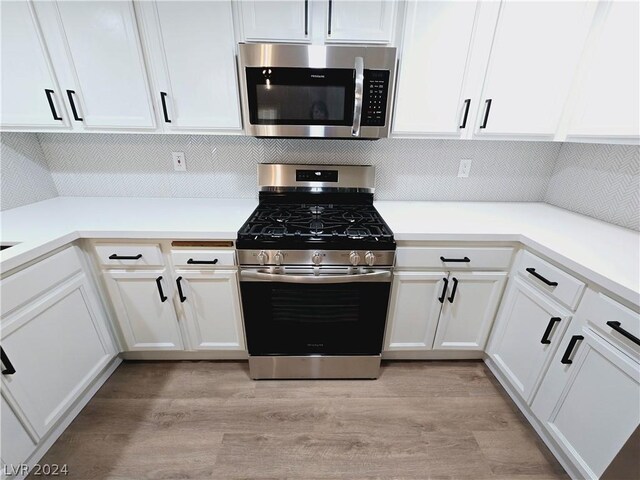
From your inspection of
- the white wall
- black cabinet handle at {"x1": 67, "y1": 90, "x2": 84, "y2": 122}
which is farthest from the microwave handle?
the white wall

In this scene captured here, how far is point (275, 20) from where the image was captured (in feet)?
4.30

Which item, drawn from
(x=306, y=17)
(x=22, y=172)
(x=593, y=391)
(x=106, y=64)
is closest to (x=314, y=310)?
(x=593, y=391)

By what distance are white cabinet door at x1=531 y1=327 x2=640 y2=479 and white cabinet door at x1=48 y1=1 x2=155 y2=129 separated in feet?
7.35

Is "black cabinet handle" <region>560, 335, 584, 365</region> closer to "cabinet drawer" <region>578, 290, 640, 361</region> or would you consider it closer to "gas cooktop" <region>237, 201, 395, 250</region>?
"cabinet drawer" <region>578, 290, 640, 361</region>

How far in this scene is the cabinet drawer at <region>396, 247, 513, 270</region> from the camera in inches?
57.5

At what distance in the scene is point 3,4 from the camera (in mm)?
1258

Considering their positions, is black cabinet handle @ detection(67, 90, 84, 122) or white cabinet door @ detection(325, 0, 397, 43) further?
black cabinet handle @ detection(67, 90, 84, 122)

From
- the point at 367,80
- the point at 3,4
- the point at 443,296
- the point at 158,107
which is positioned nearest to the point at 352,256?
the point at 443,296

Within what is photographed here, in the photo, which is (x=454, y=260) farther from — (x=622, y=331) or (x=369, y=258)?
(x=622, y=331)

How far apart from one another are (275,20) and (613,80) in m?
1.59

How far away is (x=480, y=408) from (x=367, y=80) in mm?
1848

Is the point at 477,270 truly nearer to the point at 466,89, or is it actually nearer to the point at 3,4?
the point at 466,89

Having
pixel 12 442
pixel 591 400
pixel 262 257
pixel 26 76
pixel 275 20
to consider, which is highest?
pixel 275 20

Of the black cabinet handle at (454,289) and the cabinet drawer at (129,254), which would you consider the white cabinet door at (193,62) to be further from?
the black cabinet handle at (454,289)
